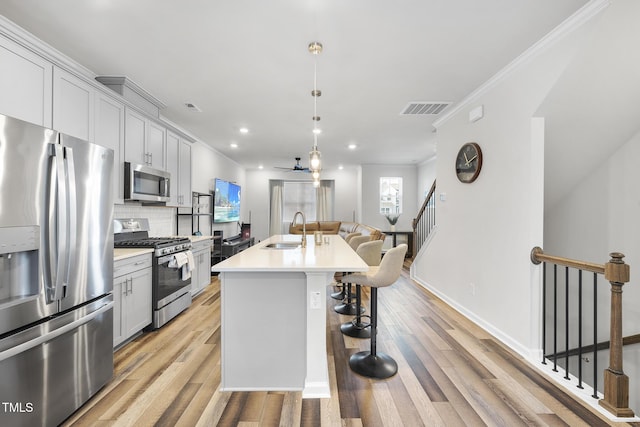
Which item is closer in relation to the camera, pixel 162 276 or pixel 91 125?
pixel 91 125

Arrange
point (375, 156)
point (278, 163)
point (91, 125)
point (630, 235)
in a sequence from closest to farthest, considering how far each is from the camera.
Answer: point (91, 125) < point (630, 235) < point (375, 156) < point (278, 163)

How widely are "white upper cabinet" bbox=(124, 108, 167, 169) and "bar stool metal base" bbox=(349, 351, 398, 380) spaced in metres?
3.03

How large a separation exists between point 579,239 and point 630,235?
0.41m

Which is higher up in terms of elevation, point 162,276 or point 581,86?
point 581,86

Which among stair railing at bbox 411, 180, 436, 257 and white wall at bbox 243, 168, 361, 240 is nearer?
stair railing at bbox 411, 180, 436, 257

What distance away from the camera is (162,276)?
3215 mm

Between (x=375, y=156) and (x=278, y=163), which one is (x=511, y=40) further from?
(x=278, y=163)

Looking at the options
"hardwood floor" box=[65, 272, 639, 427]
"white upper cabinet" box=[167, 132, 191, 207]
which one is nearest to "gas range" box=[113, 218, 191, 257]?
"white upper cabinet" box=[167, 132, 191, 207]

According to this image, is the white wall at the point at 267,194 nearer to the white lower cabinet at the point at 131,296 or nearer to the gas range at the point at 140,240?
the gas range at the point at 140,240

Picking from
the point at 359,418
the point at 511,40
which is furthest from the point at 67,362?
the point at 511,40

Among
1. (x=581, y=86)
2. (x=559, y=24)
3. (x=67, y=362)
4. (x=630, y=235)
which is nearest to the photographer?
(x=67, y=362)

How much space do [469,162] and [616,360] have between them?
A: 2247 mm

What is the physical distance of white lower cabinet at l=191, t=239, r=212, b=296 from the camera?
4.24 m

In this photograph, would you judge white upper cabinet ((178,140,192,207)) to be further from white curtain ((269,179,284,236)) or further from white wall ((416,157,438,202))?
white wall ((416,157,438,202))
